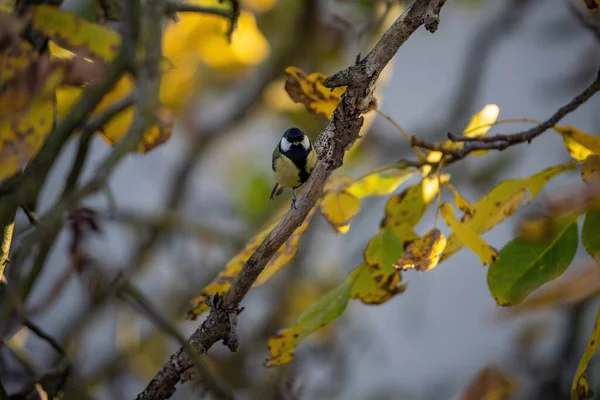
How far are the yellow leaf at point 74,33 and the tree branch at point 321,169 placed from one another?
271 mm

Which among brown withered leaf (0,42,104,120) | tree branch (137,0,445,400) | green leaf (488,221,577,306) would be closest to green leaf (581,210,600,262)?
green leaf (488,221,577,306)

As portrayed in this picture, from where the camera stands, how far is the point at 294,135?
88cm

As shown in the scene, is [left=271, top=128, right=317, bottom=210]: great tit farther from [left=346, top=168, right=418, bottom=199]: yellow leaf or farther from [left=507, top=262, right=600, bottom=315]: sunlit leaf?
[left=507, top=262, right=600, bottom=315]: sunlit leaf

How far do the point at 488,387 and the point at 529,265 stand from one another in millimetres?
244

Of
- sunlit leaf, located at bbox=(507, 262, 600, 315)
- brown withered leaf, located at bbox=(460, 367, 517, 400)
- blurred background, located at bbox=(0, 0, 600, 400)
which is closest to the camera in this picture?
sunlit leaf, located at bbox=(507, 262, 600, 315)

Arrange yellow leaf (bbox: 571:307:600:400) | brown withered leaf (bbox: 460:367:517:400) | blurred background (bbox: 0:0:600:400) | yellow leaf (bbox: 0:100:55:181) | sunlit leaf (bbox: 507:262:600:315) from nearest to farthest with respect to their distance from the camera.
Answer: sunlit leaf (bbox: 507:262:600:315)
yellow leaf (bbox: 0:100:55:181)
yellow leaf (bbox: 571:307:600:400)
brown withered leaf (bbox: 460:367:517:400)
blurred background (bbox: 0:0:600:400)

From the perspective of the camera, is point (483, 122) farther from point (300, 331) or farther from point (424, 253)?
point (300, 331)

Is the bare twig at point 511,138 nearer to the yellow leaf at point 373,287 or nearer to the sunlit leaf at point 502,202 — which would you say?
the sunlit leaf at point 502,202

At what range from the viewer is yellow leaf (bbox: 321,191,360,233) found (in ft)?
2.28

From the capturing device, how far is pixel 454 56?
2.60 meters

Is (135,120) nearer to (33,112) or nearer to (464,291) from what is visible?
(33,112)


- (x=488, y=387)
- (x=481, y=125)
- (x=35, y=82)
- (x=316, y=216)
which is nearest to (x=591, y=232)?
(x=481, y=125)

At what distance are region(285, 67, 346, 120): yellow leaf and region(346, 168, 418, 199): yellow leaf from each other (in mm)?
102

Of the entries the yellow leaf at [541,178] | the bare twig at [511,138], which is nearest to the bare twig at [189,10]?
the bare twig at [511,138]
